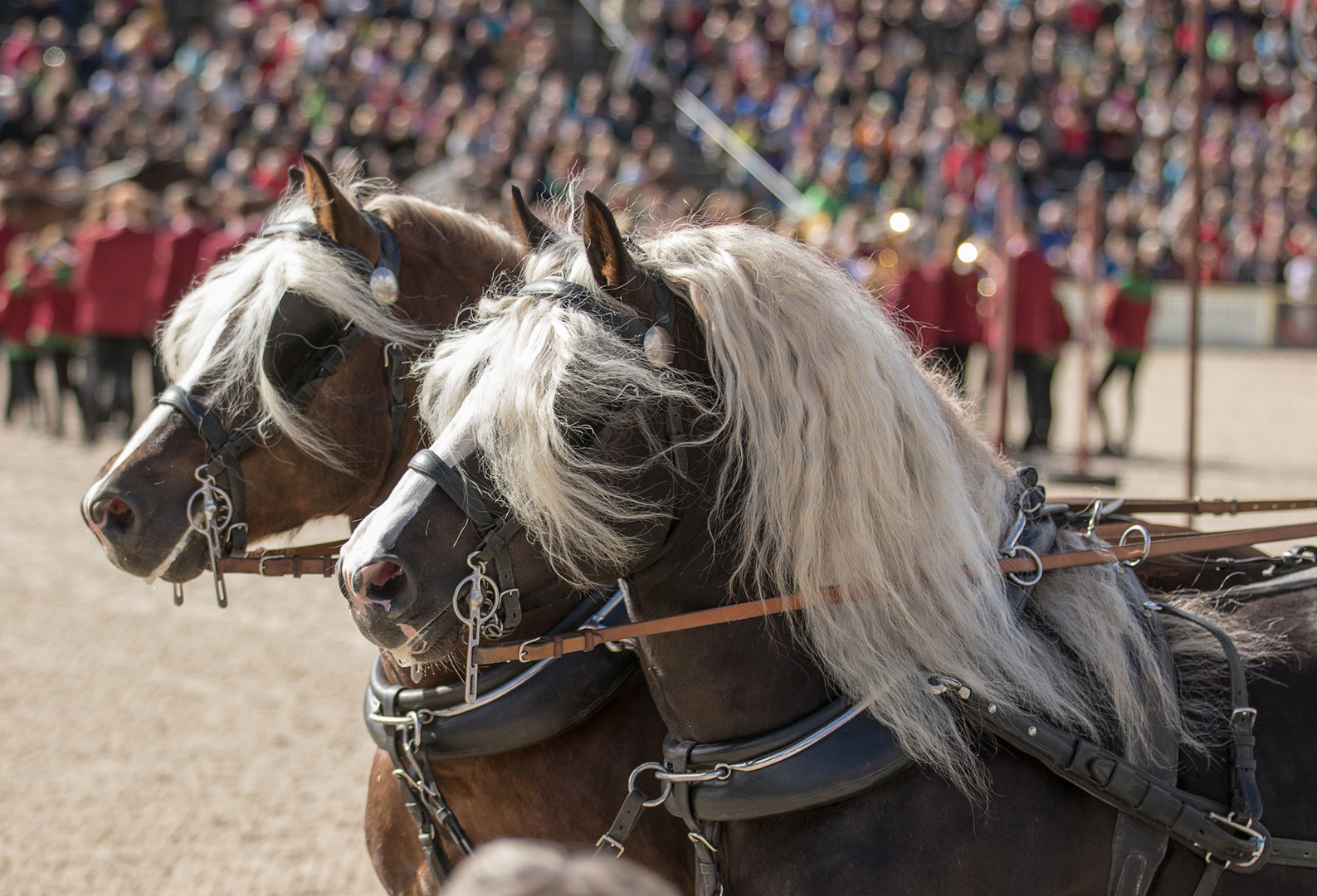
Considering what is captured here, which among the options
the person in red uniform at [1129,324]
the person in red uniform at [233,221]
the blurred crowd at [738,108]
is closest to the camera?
the person in red uniform at [233,221]

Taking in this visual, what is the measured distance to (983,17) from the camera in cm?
1953

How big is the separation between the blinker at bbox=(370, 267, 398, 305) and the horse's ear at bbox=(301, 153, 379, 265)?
0.29ft

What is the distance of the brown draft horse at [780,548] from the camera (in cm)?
166

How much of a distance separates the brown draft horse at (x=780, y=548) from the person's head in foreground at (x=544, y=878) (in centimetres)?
81

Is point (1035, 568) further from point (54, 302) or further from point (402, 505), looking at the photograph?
point (54, 302)

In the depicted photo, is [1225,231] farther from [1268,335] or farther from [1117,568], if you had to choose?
[1117,568]

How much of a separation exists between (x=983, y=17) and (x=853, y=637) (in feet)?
65.3

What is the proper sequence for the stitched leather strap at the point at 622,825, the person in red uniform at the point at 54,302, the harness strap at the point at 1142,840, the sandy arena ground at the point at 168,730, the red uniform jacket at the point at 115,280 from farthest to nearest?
the person in red uniform at the point at 54,302 < the red uniform jacket at the point at 115,280 < the sandy arena ground at the point at 168,730 < the stitched leather strap at the point at 622,825 < the harness strap at the point at 1142,840

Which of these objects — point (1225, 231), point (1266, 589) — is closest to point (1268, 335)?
point (1225, 231)

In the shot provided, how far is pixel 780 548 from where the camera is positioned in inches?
68.4

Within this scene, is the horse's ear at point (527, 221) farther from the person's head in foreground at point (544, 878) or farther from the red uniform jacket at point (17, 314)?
the red uniform jacket at point (17, 314)

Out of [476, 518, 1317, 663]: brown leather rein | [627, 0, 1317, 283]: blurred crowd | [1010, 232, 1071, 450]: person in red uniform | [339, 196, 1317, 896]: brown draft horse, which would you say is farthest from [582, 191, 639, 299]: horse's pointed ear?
[627, 0, 1317, 283]: blurred crowd

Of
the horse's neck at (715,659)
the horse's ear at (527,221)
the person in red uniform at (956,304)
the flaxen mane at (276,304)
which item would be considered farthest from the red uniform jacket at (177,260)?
the horse's neck at (715,659)

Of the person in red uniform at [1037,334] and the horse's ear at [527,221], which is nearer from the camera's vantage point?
the horse's ear at [527,221]
